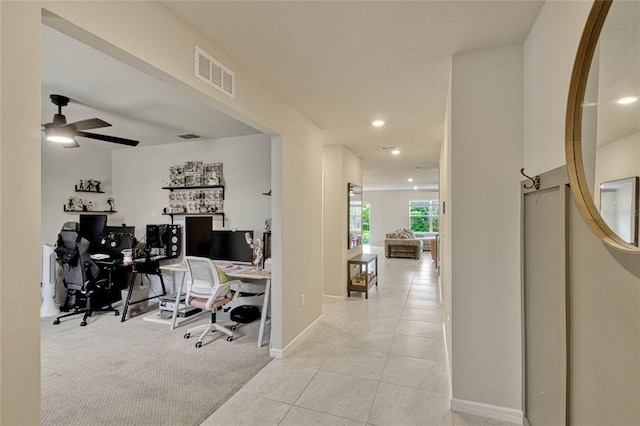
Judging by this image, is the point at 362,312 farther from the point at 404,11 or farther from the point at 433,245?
the point at 433,245

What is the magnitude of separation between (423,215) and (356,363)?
11103 mm

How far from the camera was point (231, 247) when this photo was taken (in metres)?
4.05

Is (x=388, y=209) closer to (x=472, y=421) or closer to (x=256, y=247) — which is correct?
(x=256, y=247)

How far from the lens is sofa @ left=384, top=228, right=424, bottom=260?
29.9 ft

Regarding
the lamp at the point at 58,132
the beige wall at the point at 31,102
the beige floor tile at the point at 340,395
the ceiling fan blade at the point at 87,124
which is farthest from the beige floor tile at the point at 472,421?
the lamp at the point at 58,132

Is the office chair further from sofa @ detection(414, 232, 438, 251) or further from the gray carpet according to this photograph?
sofa @ detection(414, 232, 438, 251)

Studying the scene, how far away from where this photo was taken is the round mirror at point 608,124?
801 millimetres

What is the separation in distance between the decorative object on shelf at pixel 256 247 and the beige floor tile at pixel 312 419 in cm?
186

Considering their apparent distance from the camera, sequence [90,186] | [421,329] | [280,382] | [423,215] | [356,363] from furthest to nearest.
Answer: [423,215] < [90,186] < [421,329] < [356,363] < [280,382]

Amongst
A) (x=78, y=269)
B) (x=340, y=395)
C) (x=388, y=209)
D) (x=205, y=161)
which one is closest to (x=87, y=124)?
(x=205, y=161)

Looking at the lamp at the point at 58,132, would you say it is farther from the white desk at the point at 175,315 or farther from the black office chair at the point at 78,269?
the white desk at the point at 175,315

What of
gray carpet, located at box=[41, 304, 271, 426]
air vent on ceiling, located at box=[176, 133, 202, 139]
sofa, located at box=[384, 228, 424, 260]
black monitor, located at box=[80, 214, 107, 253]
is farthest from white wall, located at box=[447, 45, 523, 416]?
sofa, located at box=[384, 228, 424, 260]

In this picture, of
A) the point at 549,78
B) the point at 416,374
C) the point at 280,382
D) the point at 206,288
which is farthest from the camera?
the point at 206,288

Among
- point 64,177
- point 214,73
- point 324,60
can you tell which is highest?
point 324,60
